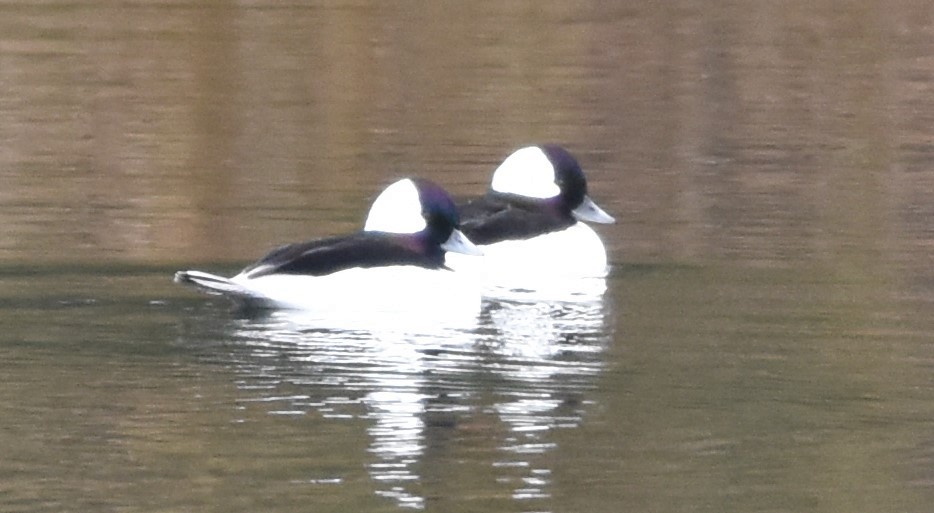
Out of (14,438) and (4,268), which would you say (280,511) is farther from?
(4,268)

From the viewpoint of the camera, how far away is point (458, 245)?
1136 cm

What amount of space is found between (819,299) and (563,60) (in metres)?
10.3

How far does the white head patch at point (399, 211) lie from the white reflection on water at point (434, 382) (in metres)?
0.81

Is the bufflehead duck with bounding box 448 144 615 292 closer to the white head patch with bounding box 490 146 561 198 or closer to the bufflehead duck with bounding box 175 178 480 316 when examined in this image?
the white head patch with bounding box 490 146 561 198

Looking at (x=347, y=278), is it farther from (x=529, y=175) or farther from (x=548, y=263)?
(x=529, y=175)

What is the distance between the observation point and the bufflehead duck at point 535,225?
39.6ft

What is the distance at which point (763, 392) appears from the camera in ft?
28.7

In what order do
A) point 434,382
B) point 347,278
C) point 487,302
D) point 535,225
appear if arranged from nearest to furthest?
point 434,382
point 347,278
point 487,302
point 535,225

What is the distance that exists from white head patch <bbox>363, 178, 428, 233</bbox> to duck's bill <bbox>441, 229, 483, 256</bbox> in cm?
17

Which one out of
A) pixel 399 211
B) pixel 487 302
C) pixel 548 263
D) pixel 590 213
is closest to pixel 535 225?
pixel 548 263

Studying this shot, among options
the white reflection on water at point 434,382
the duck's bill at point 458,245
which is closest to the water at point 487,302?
the white reflection on water at point 434,382

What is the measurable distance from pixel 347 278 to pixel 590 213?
3291mm

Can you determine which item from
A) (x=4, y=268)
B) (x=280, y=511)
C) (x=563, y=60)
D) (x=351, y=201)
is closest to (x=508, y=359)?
(x=280, y=511)

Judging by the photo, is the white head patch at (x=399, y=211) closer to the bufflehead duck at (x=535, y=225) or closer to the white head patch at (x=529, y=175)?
the bufflehead duck at (x=535, y=225)
